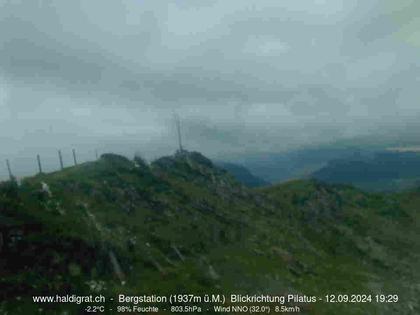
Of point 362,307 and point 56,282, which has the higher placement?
point 56,282

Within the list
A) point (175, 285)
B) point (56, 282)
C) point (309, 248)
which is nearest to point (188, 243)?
point (175, 285)

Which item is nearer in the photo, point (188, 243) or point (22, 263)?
point (22, 263)

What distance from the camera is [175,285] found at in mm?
99562

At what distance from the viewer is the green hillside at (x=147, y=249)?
8556 centimetres

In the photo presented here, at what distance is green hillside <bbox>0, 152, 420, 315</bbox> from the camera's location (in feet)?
281

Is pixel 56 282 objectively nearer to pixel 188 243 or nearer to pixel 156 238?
pixel 156 238

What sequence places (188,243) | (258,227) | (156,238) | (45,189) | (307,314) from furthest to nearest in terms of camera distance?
(258,227)
(188,243)
(156,238)
(45,189)
(307,314)

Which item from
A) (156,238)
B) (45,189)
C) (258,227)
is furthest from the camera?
(258,227)

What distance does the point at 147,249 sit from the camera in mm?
114625

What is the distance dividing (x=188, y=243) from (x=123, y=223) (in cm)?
1905

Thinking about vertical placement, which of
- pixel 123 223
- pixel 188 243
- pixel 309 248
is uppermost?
pixel 123 223

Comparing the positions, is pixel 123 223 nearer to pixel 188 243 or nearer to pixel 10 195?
pixel 188 243

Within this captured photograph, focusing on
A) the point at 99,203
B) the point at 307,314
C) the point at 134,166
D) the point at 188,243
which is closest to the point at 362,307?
the point at 307,314

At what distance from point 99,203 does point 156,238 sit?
1720cm
